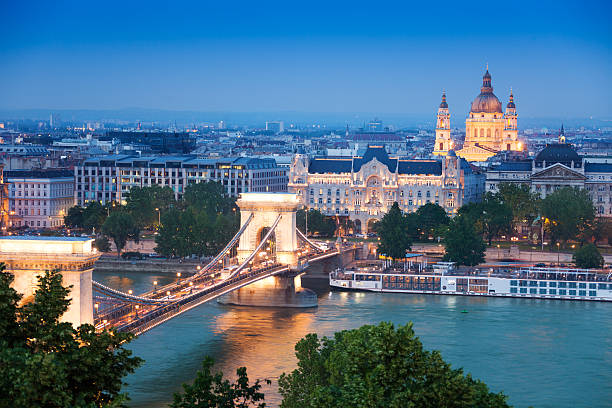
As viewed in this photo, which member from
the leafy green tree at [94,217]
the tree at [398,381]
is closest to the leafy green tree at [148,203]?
the leafy green tree at [94,217]

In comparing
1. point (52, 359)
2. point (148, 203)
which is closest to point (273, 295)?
point (148, 203)

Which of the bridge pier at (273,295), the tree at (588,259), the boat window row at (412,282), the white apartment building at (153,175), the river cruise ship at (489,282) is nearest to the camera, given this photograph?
the bridge pier at (273,295)

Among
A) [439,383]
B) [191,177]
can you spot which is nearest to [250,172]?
[191,177]

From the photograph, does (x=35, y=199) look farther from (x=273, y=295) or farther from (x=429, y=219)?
(x=273, y=295)

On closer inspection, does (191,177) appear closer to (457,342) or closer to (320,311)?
(320,311)

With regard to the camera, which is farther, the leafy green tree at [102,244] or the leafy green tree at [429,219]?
the leafy green tree at [429,219]

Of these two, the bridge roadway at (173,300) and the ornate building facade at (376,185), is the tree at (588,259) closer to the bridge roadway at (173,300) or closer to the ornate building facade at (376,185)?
the bridge roadway at (173,300)
